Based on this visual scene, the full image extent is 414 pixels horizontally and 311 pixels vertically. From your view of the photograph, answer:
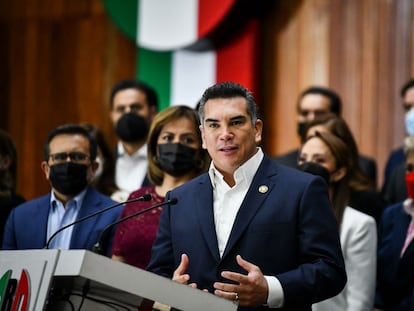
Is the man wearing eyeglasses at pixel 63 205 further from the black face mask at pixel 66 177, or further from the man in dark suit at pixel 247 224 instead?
the man in dark suit at pixel 247 224

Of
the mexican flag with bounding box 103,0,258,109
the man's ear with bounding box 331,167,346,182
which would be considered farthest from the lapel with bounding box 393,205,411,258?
the mexican flag with bounding box 103,0,258,109

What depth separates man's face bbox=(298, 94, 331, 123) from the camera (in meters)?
5.06

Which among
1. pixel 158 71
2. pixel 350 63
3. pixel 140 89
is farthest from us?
pixel 158 71

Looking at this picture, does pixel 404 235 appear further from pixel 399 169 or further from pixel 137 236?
pixel 137 236

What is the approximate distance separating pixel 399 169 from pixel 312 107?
0.70 m

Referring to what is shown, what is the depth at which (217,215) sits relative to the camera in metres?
2.99

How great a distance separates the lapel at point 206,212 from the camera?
2.90 meters

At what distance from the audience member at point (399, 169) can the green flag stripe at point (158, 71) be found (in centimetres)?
171

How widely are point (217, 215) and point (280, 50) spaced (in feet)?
10.3

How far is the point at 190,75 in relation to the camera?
6.21 meters

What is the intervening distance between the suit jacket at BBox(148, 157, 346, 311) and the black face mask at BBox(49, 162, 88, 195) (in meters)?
1.07

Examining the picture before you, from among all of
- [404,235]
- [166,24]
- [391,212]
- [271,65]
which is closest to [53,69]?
[166,24]

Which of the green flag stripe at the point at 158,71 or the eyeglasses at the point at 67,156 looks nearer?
the eyeglasses at the point at 67,156

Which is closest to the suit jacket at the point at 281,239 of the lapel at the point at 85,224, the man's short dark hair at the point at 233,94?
the man's short dark hair at the point at 233,94
